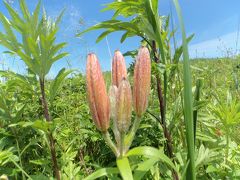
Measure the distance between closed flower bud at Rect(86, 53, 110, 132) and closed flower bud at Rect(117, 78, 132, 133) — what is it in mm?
51

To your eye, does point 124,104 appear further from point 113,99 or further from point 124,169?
point 124,169

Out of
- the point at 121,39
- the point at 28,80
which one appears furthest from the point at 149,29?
the point at 28,80

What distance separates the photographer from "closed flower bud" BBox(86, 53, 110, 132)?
1.21 meters

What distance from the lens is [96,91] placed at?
1.22m

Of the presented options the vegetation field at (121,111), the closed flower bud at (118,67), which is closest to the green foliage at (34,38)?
the vegetation field at (121,111)

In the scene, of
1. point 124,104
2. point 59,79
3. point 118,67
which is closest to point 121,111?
point 124,104

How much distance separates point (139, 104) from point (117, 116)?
4.2 inches

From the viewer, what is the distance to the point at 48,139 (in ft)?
6.95

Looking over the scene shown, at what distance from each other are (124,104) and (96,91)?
0.11 metres

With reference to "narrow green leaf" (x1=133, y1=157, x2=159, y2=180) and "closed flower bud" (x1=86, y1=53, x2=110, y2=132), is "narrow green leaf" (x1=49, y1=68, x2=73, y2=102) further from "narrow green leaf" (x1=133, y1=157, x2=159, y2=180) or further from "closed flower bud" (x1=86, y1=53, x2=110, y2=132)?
"narrow green leaf" (x1=133, y1=157, x2=159, y2=180)

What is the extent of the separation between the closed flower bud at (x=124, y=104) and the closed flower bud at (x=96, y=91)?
51 millimetres

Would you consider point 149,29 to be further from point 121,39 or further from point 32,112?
point 32,112

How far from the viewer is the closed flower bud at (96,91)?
47.7 inches

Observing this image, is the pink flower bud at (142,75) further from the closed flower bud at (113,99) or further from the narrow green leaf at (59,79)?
the narrow green leaf at (59,79)
